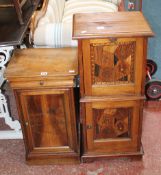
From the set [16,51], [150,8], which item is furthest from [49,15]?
[150,8]

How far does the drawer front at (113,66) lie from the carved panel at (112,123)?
0.49 feet

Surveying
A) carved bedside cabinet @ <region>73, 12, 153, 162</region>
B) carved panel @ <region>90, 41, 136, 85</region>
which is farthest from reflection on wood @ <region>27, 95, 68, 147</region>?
carved panel @ <region>90, 41, 136, 85</region>

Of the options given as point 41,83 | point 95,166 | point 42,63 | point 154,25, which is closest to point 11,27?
point 42,63

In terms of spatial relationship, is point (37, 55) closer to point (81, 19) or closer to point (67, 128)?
point (81, 19)

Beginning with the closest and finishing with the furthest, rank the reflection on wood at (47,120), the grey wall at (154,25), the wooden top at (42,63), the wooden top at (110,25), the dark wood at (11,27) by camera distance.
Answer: the wooden top at (110,25) → the wooden top at (42,63) → the reflection on wood at (47,120) → the dark wood at (11,27) → the grey wall at (154,25)

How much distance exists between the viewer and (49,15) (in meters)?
2.50

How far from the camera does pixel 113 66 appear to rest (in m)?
1.56

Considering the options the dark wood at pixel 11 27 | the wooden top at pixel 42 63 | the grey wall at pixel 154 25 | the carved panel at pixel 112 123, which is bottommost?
the grey wall at pixel 154 25

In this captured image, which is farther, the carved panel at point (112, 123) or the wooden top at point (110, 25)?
the carved panel at point (112, 123)

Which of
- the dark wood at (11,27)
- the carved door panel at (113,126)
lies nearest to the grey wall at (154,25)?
the carved door panel at (113,126)

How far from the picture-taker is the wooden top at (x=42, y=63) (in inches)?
61.9

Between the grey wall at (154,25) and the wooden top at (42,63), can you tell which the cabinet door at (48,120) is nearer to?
the wooden top at (42,63)

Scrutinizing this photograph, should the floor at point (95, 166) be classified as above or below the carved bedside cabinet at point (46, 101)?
below

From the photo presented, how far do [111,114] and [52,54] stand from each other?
0.52 meters
